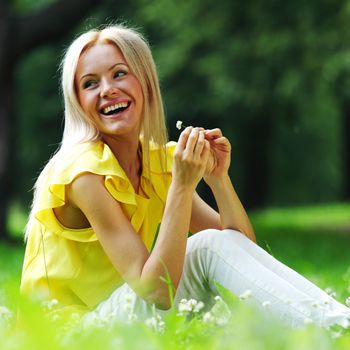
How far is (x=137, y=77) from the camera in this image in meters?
3.59

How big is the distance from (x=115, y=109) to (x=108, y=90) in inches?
3.6

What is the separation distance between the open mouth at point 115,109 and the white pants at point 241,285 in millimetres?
619

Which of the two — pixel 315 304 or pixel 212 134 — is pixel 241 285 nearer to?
pixel 315 304

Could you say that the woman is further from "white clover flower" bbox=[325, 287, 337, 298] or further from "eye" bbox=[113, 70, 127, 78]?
"white clover flower" bbox=[325, 287, 337, 298]

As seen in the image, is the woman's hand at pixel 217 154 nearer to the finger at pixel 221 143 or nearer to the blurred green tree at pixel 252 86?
the finger at pixel 221 143

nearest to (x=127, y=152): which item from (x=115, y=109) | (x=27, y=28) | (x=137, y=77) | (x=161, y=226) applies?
(x=115, y=109)

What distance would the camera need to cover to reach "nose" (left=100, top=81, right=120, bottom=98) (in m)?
3.49

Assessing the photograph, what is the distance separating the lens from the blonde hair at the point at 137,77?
353 centimetres

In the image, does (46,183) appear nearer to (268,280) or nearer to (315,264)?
(268,280)

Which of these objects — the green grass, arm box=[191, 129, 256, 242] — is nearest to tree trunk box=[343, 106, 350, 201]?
arm box=[191, 129, 256, 242]

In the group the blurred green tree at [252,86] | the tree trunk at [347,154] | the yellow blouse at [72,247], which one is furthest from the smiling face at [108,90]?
the tree trunk at [347,154]

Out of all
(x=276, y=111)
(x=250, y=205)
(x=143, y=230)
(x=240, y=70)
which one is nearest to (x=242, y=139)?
(x=250, y=205)

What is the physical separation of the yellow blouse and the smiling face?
0.11m

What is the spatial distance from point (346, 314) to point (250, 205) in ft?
66.2
